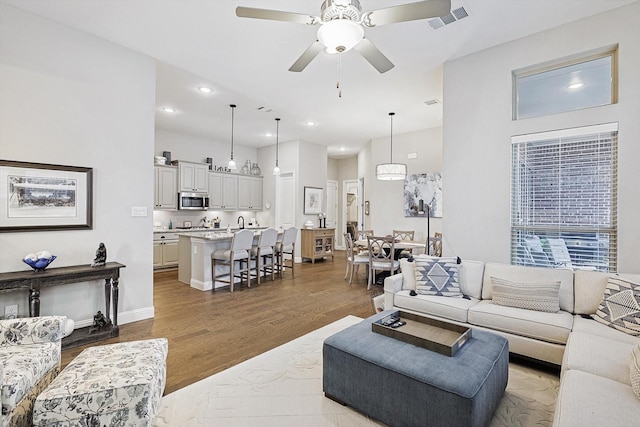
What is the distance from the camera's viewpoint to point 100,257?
10.3 ft

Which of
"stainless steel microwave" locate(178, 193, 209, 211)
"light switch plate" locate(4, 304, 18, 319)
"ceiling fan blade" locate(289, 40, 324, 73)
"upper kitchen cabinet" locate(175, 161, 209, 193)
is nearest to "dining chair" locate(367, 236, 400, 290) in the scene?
"ceiling fan blade" locate(289, 40, 324, 73)

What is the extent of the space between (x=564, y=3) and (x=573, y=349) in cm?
296

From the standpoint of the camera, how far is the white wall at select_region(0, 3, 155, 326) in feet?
9.28

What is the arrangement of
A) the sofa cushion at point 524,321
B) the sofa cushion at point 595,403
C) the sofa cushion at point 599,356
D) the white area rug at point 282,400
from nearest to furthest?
the sofa cushion at point 595,403 < the sofa cushion at point 599,356 < the white area rug at point 282,400 < the sofa cushion at point 524,321

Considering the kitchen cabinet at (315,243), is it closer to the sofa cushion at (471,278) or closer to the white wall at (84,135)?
the white wall at (84,135)

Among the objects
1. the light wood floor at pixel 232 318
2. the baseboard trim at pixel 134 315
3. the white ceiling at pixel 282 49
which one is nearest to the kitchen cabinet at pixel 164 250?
the light wood floor at pixel 232 318

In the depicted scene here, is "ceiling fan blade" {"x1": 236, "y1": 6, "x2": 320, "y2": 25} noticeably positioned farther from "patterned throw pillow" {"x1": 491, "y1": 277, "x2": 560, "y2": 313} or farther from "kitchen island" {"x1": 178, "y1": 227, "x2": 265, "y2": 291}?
"kitchen island" {"x1": 178, "y1": 227, "x2": 265, "y2": 291}

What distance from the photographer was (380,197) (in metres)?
7.64

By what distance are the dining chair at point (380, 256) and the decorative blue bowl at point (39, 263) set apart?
4.06m

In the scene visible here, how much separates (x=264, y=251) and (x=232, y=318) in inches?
82.2

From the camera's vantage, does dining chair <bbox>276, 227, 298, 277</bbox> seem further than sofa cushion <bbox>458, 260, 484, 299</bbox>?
Yes

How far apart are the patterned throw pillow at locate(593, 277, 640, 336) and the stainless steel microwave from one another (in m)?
7.23

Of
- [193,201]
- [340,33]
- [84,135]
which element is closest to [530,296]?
[340,33]

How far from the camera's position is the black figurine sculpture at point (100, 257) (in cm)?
313
